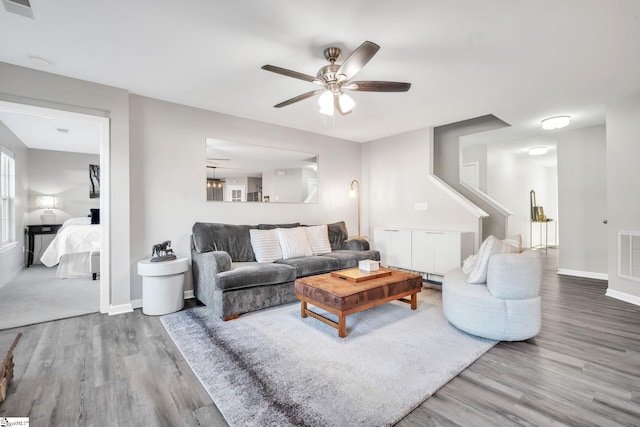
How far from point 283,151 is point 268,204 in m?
0.92

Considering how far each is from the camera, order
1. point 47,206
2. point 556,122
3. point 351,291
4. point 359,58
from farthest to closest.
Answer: point 47,206 → point 556,122 → point 351,291 → point 359,58

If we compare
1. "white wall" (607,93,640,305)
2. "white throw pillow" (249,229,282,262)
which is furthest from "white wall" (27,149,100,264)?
"white wall" (607,93,640,305)

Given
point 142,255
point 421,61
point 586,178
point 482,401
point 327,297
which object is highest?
point 421,61

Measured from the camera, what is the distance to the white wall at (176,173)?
3498 millimetres

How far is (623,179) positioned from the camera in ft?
12.1

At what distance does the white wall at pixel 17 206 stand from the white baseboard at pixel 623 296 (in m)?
8.45

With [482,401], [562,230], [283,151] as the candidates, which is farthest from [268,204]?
[562,230]

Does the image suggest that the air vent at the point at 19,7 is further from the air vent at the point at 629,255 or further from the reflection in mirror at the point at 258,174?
the air vent at the point at 629,255

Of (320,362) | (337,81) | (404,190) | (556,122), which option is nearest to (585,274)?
(556,122)

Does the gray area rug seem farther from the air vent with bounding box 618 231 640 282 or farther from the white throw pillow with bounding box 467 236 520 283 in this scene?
the air vent with bounding box 618 231 640 282

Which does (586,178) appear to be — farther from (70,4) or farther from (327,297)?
(70,4)

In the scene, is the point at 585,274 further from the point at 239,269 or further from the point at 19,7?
the point at 19,7

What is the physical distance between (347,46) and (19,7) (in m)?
2.33

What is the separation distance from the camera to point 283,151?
4.80 metres
